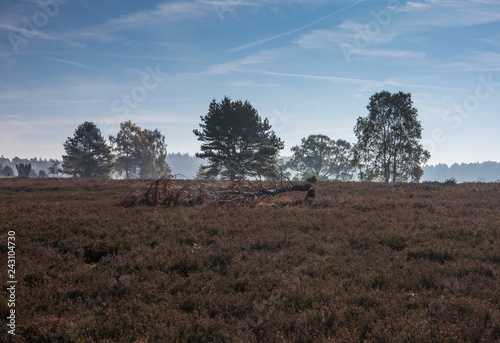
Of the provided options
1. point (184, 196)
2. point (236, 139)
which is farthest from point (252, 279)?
point (236, 139)

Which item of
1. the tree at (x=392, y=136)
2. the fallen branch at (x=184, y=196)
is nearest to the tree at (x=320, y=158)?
the tree at (x=392, y=136)

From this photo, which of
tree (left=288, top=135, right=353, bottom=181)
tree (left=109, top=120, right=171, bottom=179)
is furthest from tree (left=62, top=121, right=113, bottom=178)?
tree (left=288, top=135, right=353, bottom=181)

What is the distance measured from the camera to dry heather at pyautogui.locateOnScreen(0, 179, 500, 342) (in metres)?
4.45

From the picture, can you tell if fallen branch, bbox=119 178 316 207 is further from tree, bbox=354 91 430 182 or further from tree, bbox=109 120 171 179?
tree, bbox=109 120 171 179

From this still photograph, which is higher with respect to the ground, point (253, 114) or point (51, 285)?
point (253, 114)

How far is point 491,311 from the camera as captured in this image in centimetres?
481

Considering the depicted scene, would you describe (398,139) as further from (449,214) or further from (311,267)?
(311,267)

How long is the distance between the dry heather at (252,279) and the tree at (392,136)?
3380 cm

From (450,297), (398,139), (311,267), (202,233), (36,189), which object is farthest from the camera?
(398,139)

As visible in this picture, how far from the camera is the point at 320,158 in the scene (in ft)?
270

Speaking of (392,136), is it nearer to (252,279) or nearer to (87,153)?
(252,279)

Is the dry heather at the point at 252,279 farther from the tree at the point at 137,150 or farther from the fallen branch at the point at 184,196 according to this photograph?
the tree at the point at 137,150

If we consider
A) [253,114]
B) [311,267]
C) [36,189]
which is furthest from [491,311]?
[253,114]

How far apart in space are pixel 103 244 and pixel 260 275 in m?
4.61
